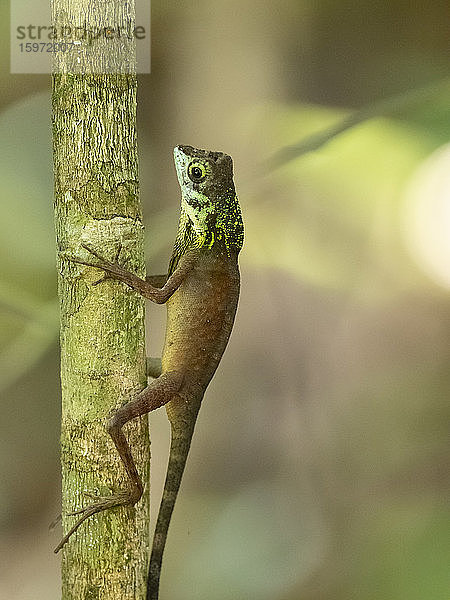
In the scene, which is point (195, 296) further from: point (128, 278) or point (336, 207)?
point (336, 207)

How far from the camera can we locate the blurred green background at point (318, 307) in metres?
1.78

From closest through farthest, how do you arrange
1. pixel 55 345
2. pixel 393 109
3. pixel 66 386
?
pixel 66 386 → pixel 55 345 → pixel 393 109

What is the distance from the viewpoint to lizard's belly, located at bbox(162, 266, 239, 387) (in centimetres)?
127

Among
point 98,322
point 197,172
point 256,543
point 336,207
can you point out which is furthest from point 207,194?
point 256,543

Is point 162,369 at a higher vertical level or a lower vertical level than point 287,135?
lower

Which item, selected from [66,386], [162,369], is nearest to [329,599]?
[162,369]

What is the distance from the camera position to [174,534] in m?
1.83

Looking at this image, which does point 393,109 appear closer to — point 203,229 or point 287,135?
point 287,135

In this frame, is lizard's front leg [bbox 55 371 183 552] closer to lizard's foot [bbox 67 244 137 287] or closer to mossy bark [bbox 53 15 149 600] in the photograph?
mossy bark [bbox 53 15 149 600]

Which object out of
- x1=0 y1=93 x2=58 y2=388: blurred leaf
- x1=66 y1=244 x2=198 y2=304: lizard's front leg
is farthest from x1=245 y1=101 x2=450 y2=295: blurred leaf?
x1=66 y1=244 x2=198 y2=304: lizard's front leg

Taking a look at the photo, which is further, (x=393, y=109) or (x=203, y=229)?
(x=393, y=109)

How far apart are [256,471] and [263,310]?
0.42 metres

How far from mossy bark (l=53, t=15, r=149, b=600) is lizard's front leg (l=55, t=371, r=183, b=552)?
2 cm

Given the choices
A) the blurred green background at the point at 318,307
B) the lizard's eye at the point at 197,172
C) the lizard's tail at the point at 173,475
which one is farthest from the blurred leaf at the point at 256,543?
the lizard's eye at the point at 197,172
